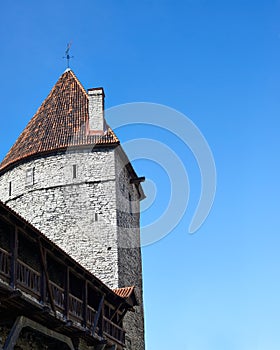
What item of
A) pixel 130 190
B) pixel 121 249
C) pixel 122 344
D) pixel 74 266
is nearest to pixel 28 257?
pixel 74 266

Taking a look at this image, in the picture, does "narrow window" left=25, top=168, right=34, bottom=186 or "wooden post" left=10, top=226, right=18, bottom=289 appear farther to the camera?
"narrow window" left=25, top=168, right=34, bottom=186

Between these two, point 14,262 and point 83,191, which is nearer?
point 14,262

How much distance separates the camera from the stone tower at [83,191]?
21.9 meters

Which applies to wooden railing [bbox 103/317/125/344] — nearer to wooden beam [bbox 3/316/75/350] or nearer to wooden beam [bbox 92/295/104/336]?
wooden beam [bbox 92/295/104/336]

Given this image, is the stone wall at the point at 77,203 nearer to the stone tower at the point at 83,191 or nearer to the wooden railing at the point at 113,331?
the stone tower at the point at 83,191

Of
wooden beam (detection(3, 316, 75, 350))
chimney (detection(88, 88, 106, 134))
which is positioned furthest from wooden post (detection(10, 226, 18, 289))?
chimney (detection(88, 88, 106, 134))

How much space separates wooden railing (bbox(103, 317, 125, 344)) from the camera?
16875 mm

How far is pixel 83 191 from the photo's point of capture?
22734mm

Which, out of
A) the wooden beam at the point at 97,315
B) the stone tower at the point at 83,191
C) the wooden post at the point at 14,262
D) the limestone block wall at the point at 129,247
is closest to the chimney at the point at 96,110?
the stone tower at the point at 83,191

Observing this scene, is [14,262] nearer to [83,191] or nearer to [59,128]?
[83,191]

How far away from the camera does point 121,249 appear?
72.4ft

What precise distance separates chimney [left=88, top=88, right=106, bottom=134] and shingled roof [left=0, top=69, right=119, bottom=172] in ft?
0.88

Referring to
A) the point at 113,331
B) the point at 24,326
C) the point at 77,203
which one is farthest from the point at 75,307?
the point at 77,203

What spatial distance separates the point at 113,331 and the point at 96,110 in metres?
9.79
